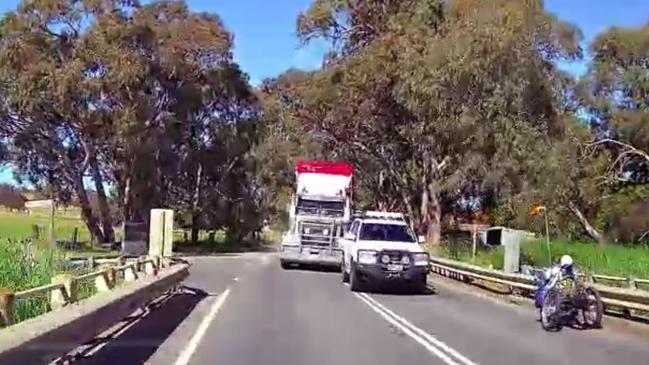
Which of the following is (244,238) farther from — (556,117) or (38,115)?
(556,117)

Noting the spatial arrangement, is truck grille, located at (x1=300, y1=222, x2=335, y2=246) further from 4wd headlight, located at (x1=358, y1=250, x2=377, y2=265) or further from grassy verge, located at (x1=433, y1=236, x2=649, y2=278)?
4wd headlight, located at (x1=358, y1=250, x2=377, y2=265)

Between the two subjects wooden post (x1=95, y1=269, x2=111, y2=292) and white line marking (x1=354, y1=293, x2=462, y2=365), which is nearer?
white line marking (x1=354, y1=293, x2=462, y2=365)

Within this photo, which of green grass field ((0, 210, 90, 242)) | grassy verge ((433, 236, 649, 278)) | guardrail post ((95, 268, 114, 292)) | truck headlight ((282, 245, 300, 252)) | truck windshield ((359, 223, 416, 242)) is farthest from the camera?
green grass field ((0, 210, 90, 242))

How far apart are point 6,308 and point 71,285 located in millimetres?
3150

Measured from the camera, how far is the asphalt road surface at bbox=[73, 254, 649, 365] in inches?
520

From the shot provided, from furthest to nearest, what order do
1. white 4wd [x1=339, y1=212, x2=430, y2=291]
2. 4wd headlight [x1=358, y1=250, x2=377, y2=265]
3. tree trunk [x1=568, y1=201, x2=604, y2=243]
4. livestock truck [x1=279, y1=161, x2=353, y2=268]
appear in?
tree trunk [x1=568, y1=201, x2=604, y2=243] < livestock truck [x1=279, y1=161, x2=353, y2=268] < 4wd headlight [x1=358, y1=250, x2=377, y2=265] < white 4wd [x1=339, y1=212, x2=430, y2=291]

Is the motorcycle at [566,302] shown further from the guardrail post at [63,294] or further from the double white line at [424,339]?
the guardrail post at [63,294]

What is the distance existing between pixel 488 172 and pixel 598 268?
10717 mm

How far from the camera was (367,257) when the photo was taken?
26.9 meters

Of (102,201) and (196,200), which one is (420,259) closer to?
(102,201)

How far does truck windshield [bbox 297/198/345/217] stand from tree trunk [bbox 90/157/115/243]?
2020 centimetres

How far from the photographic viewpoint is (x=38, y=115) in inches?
1999

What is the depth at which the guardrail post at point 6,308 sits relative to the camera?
428 inches

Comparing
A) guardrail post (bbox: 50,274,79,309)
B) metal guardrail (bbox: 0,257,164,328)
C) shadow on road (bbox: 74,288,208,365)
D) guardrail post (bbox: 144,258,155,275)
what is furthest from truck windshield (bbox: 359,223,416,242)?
guardrail post (bbox: 50,274,79,309)
